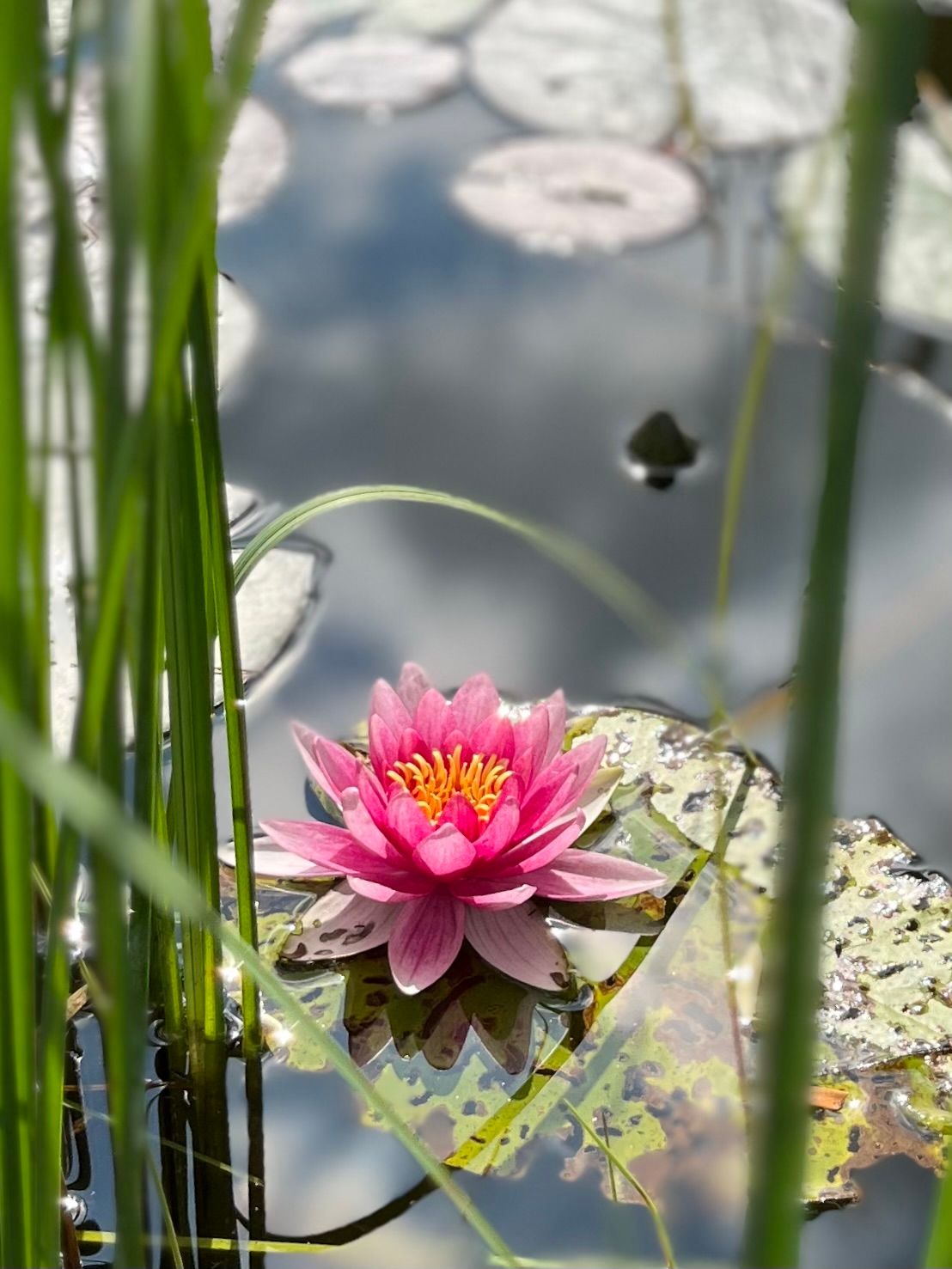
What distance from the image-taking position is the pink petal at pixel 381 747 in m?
0.94

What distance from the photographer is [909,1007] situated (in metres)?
0.89

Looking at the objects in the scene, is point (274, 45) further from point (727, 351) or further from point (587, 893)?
point (587, 893)

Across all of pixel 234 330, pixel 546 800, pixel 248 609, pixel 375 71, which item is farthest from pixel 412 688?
pixel 375 71

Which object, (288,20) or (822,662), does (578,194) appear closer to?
(288,20)

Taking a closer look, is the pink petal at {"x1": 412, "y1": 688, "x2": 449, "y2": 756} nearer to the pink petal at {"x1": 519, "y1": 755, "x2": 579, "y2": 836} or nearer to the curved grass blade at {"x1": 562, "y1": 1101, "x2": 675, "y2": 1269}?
the pink petal at {"x1": 519, "y1": 755, "x2": 579, "y2": 836}

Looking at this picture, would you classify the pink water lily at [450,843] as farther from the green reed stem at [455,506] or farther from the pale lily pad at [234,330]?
the pale lily pad at [234,330]

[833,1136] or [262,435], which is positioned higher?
[262,435]

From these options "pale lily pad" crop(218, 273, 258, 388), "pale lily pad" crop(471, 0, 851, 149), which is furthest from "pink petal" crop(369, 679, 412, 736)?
"pale lily pad" crop(471, 0, 851, 149)

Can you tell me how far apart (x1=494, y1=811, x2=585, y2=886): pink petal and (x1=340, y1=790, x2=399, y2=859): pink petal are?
0.08 m

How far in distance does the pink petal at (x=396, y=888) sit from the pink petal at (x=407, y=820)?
1.4 inches

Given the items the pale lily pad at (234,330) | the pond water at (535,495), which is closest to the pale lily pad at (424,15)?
the pond water at (535,495)

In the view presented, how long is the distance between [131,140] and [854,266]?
181 millimetres

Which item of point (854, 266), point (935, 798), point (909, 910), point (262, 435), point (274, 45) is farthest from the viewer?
point (274, 45)

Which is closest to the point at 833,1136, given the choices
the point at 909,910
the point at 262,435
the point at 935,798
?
the point at 909,910
